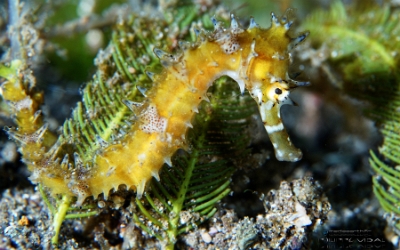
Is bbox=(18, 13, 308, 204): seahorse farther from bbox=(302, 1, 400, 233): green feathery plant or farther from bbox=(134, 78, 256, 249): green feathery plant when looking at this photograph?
bbox=(302, 1, 400, 233): green feathery plant

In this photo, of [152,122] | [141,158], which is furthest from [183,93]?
[141,158]

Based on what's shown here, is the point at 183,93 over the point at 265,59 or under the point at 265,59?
over

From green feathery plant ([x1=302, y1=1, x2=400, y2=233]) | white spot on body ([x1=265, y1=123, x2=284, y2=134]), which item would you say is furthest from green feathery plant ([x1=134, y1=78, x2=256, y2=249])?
green feathery plant ([x1=302, y1=1, x2=400, y2=233])

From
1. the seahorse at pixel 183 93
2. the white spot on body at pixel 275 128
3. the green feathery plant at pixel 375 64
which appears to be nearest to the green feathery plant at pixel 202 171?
the seahorse at pixel 183 93

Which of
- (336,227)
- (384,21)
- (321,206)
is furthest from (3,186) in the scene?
(384,21)

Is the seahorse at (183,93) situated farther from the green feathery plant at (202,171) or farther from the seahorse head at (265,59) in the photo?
the green feathery plant at (202,171)

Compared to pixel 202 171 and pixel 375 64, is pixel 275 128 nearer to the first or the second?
pixel 202 171
